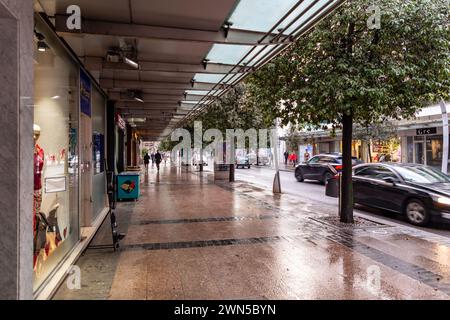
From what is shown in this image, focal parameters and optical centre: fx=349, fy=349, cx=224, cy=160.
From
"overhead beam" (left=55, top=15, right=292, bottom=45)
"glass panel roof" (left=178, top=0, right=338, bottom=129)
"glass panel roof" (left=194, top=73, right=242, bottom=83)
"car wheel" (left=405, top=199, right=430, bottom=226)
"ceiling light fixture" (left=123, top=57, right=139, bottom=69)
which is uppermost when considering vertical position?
"glass panel roof" (left=178, top=0, right=338, bottom=129)

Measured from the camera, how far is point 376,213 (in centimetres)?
988

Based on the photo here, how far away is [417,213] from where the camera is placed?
821cm

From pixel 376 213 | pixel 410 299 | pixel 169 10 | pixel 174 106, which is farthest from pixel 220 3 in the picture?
pixel 174 106

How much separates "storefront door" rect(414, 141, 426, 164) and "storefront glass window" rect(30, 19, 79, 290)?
87.2ft

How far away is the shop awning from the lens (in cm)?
475

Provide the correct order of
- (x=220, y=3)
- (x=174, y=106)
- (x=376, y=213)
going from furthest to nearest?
(x=174, y=106) → (x=376, y=213) → (x=220, y=3)

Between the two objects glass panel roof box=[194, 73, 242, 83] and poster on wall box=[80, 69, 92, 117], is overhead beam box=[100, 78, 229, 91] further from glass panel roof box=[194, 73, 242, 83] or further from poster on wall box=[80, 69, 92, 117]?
poster on wall box=[80, 69, 92, 117]

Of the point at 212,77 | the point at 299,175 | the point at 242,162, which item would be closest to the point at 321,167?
the point at 299,175

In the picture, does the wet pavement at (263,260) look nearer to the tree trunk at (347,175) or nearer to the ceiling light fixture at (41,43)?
the tree trunk at (347,175)

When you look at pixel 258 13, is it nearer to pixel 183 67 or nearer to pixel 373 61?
pixel 183 67

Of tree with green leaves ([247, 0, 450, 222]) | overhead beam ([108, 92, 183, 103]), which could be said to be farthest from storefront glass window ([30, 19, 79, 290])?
tree with green leaves ([247, 0, 450, 222])

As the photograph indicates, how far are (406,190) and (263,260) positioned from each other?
5076mm
